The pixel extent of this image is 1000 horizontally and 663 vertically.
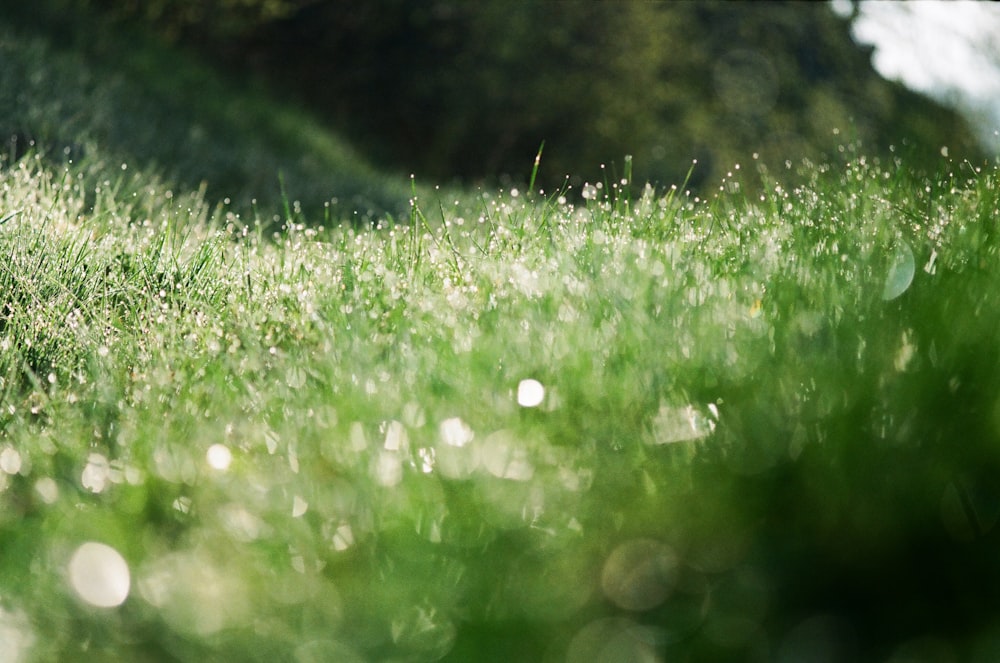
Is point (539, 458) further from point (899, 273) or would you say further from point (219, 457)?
point (899, 273)

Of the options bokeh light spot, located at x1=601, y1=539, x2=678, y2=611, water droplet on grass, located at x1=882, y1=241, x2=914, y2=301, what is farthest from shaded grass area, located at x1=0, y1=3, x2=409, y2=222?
bokeh light spot, located at x1=601, y1=539, x2=678, y2=611

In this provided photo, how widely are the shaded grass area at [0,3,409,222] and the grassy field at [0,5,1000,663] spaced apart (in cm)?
413

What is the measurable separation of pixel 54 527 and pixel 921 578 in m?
1.68

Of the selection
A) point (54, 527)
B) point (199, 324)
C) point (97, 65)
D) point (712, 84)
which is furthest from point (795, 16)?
point (54, 527)

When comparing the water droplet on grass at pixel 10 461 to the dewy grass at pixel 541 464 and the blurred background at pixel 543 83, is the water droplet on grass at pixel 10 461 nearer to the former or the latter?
the dewy grass at pixel 541 464

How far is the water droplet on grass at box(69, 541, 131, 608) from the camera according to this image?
1.50 m

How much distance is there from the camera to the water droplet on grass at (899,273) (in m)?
2.12

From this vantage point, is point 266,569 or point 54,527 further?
point 54,527

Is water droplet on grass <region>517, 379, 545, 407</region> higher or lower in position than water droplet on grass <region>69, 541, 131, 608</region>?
higher

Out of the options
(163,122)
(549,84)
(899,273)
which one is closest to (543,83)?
(549,84)

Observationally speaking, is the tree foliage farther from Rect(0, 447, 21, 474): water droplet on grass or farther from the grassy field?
Rect(0, 447, 21, 474): water droplet on grass

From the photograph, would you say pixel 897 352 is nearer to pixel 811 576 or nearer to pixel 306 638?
pixel 811 576

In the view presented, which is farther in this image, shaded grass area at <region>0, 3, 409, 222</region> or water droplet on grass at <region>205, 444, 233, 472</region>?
shaded grass area at <region>0, 3, 409, 222</region>

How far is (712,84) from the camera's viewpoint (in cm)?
1522
